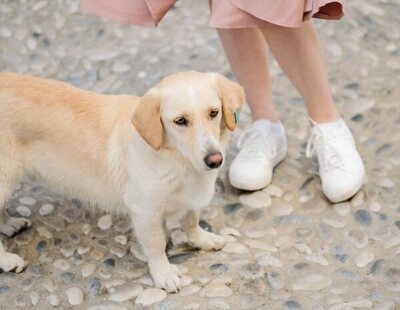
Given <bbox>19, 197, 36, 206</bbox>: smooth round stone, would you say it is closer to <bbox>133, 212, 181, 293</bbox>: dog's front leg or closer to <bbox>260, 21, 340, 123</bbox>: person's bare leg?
<bbox>133, 212, 181, 293</bbox>: dog's front leg

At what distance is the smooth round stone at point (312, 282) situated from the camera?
2471mm

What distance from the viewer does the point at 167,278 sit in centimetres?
250

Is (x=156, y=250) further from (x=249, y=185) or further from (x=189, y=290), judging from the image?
(x=249, y=185)

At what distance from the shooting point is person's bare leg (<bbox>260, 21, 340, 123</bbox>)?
269 cm

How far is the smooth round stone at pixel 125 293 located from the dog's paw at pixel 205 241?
1.05 feet

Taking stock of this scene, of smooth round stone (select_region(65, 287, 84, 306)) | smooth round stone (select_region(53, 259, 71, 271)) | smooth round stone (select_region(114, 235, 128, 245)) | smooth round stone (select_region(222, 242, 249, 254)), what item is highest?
smooth round stone (select_region(65, 287, 84, 306))

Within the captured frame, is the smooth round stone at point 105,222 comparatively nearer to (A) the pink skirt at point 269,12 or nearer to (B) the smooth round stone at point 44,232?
(B) the smooth round stone at point 44,232

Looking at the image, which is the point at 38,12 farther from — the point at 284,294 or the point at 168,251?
the point at 284,294

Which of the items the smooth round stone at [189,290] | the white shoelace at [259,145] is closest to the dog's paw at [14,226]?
the smooth round stone at [189,290]

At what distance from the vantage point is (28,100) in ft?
8.10

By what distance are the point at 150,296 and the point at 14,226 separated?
2.55 ft

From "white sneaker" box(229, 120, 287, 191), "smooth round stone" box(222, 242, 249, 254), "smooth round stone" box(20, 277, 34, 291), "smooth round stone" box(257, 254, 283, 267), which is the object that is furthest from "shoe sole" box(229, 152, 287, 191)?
"smooth round stone" box(20, 277, 34, 291)

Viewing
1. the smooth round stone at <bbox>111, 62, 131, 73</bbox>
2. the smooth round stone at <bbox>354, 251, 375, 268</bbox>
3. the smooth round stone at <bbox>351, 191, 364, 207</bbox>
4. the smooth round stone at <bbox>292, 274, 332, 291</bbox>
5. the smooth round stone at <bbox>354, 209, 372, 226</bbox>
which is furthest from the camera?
the smooth round stone at <bbox>111, 62, 131, 73</bbox>

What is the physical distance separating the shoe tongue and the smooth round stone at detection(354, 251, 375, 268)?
0.81 m
